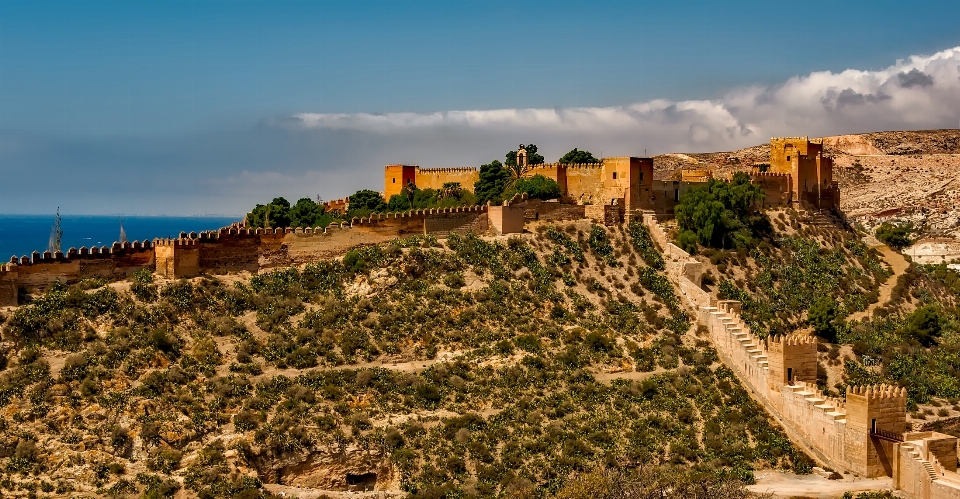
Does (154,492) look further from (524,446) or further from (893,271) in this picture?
(893,271)

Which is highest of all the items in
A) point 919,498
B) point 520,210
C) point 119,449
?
point 520,210

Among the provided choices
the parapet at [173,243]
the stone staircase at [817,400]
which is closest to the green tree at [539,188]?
the stone staircase at [817,400]

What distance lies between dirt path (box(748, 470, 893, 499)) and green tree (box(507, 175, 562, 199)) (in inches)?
683

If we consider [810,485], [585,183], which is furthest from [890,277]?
[810,485]

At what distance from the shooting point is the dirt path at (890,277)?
45281mm

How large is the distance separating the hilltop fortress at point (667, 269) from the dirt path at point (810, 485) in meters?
0.52

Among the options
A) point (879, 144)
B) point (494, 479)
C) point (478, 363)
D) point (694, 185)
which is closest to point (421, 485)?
point (494, 479)

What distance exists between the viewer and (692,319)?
39719mm

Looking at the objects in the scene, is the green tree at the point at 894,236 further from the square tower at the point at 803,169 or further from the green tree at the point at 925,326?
the green tree at the point at 925,326

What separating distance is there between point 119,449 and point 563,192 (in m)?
25.1

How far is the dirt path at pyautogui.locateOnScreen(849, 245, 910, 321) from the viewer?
45281 millimetres

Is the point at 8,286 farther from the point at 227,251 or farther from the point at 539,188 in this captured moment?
the point at 539,188

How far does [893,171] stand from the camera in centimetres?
9869

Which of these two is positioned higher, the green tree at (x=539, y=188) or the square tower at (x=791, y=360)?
the green tree at (x=539, y=188)
